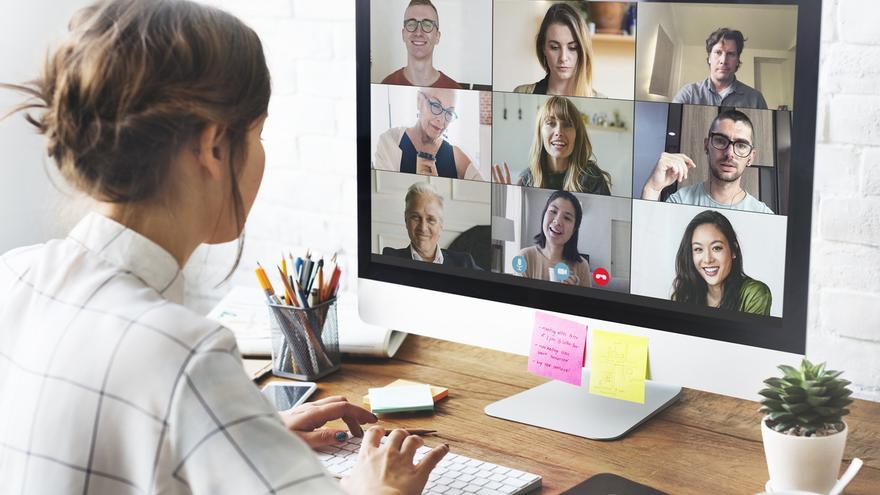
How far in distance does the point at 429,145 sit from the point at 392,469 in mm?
431

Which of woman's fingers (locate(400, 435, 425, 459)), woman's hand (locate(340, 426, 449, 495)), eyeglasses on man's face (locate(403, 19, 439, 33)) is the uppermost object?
eyeglasses on man's face (locate(403, 19, 439, 33))

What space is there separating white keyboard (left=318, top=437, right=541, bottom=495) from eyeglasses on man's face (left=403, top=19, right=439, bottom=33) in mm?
501

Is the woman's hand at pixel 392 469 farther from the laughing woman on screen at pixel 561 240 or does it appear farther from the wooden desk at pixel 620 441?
the laughing woman on screen at pixel 561 240

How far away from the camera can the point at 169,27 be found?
2.71ft

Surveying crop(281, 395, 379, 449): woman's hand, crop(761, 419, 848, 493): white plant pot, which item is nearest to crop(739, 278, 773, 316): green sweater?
crop(761, 419, 848, 493): white plant pot

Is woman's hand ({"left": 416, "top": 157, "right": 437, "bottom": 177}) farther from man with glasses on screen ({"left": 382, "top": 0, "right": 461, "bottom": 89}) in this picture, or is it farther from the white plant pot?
the white plant pot

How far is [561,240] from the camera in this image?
119cm

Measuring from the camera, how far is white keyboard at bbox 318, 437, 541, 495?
107cm

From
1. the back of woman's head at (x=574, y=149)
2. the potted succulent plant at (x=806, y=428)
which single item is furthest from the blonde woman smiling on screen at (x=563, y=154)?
the potted succulent plant at (x=806, y=428)

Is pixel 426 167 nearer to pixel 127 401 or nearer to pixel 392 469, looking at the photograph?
pixel 392 469

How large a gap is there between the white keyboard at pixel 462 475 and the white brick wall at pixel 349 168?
588 millimetres

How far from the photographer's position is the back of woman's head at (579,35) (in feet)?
3.64

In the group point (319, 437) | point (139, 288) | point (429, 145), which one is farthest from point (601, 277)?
point (139, 288)

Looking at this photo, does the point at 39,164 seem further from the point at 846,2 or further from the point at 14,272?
the point at 846,2
